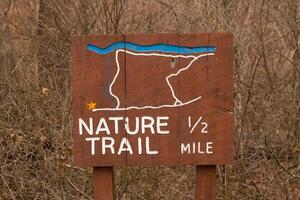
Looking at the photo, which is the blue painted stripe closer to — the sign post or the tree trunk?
the sign post

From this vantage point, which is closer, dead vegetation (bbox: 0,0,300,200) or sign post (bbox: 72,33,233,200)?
→ sign post (bbox: 72,33,233,200)

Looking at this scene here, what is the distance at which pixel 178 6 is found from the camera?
249 inches

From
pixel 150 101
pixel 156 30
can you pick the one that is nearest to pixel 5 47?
pixel 156 30

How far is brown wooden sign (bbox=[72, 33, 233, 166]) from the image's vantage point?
3.22 meters

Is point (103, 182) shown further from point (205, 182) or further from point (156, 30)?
point (156, 30)

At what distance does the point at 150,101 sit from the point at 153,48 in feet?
0.96

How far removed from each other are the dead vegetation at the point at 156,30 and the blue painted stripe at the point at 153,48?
6.36 feet

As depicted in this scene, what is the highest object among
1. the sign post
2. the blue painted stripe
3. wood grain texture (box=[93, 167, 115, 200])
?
the blue painted stripe

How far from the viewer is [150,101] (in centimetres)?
325

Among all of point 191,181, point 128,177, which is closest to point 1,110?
point 128,177

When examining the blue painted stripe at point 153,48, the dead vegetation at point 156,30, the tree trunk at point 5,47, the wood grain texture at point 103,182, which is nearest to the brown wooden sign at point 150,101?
the blue painted stripe at point 153,48

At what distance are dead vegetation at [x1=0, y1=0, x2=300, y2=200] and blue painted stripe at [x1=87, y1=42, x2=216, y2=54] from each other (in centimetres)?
194

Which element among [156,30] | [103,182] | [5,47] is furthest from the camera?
[5,47]

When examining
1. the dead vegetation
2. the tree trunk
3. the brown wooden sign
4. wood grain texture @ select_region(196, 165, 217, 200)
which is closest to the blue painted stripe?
the brown wooden sign
